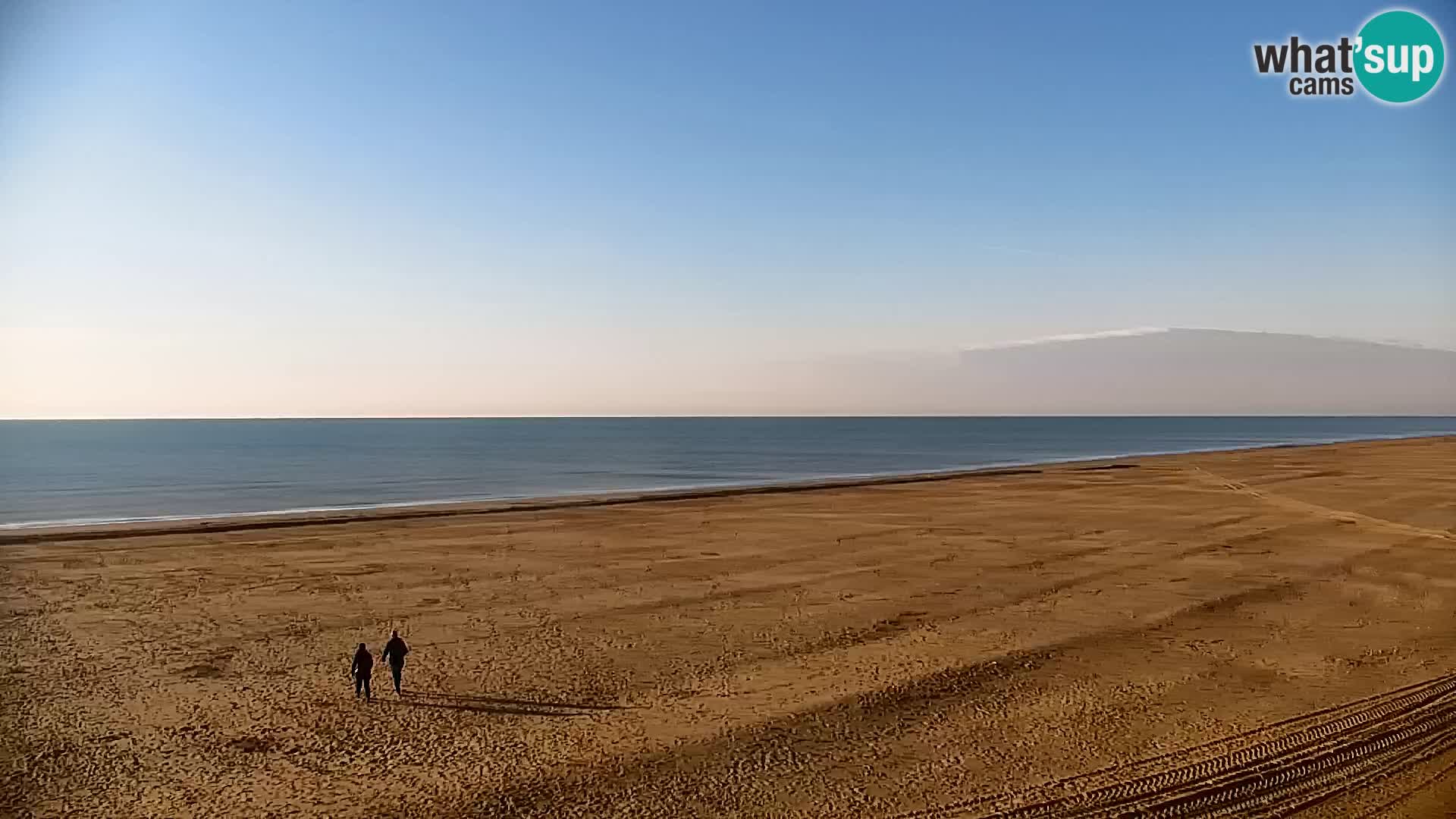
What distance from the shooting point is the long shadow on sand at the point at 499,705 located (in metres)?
15.7

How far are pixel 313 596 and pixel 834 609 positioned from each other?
14.3 meters

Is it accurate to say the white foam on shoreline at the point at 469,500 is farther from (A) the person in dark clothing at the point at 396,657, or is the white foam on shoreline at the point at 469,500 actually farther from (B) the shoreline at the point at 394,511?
(A) the person in dark clothing at the point at 396,657

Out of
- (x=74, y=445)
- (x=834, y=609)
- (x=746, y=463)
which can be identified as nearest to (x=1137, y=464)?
(x=746, y=463)

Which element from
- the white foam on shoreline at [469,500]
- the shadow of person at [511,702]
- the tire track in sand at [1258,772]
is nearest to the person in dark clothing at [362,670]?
the shadow of person at [511,702]

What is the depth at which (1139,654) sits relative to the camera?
18.8 metres

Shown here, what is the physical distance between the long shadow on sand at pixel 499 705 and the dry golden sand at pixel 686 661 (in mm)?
68

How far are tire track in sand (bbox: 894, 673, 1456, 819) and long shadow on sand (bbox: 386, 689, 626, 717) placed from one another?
6.38 m

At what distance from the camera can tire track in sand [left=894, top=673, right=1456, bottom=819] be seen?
11.6 meters

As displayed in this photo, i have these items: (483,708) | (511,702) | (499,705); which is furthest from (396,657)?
(511,702)

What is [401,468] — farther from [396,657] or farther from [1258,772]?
[1258,772]

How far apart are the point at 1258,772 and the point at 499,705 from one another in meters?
11.9

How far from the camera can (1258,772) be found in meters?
12.6

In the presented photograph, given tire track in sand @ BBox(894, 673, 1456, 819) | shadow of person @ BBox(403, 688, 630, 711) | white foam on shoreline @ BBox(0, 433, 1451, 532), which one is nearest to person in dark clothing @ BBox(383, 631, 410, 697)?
shadow of person @ BBox(403, 688, 630, 711)

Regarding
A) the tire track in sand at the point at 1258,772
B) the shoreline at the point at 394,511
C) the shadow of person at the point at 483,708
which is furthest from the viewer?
the shoreline at the point at 394,511
